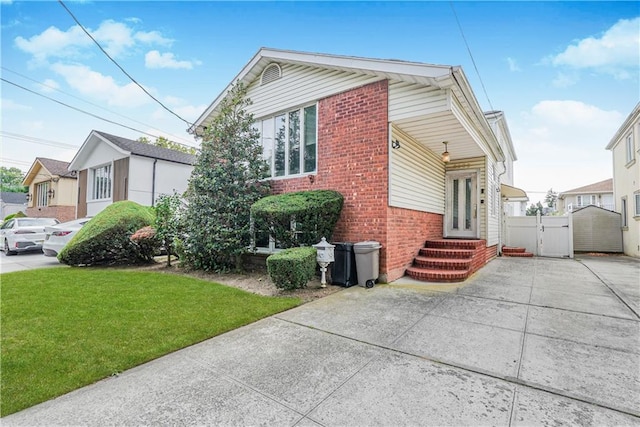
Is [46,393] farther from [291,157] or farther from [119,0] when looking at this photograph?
[119,0]

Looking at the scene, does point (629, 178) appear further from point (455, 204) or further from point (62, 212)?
point (62, 212)

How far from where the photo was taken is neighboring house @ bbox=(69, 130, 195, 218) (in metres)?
14.5

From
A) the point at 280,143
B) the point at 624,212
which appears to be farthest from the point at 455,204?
the point at 624,212

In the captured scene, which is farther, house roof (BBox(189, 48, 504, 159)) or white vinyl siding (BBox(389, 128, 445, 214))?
white vinyl siding (BBox(389, 128, 445, 214))

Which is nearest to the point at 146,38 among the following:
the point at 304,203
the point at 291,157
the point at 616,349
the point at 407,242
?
the point at 291,157

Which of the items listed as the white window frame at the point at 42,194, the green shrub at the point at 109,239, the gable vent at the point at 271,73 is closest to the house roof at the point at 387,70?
the gable vent at the point at 271,73

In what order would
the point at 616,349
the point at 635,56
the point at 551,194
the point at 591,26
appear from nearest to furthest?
the point at 616,349 → the point at 591,26 → the point at 635,56 → the point at 551,194

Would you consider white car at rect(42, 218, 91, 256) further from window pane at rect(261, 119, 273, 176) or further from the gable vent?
the gable vent

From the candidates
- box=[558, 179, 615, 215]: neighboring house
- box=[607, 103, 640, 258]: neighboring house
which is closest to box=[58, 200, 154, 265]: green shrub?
box=[607, 103, 640, 258]: neighboring house

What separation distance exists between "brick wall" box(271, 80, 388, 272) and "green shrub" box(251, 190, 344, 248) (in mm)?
407

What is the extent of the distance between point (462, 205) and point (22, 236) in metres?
17.1

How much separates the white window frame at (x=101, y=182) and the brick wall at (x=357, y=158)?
13.8 metres

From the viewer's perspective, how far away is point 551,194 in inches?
2534

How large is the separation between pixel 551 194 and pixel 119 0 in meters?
80.3
